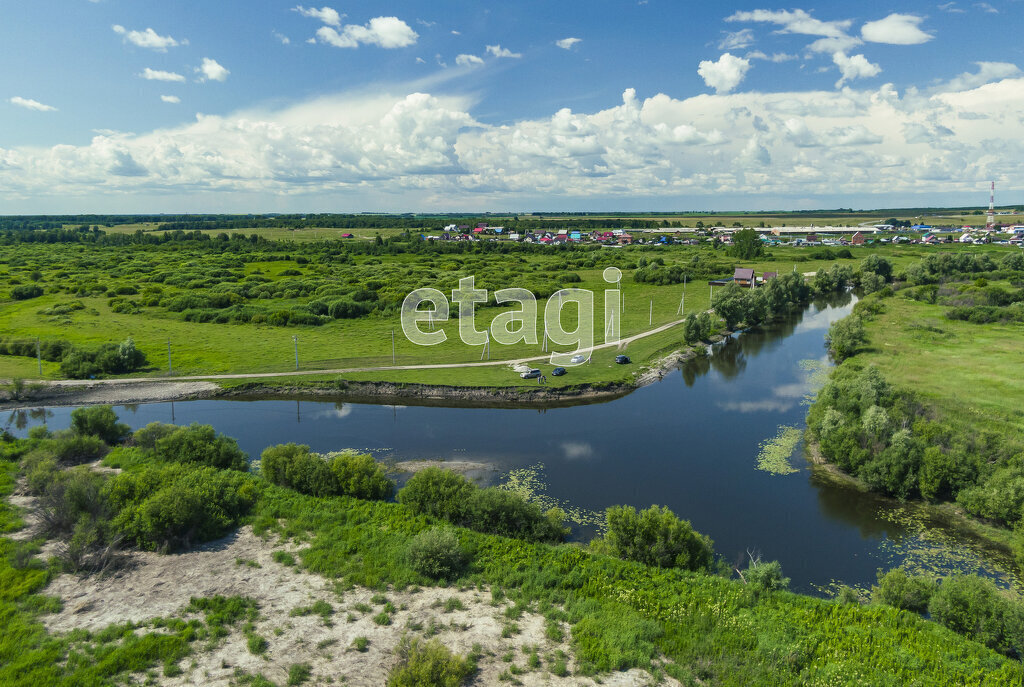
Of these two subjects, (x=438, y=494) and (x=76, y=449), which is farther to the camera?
(x=76, y=449)

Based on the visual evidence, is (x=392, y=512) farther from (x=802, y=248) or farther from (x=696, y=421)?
(x=802, y=248)

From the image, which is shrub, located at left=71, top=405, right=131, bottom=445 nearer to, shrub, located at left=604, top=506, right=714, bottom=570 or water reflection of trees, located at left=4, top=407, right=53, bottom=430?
water reflection of trees, located at left=4, top=407, right=53, bottom=430

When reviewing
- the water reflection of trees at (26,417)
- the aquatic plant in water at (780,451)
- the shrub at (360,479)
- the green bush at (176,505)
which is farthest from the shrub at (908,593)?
the water reflection of trees at (26,417)

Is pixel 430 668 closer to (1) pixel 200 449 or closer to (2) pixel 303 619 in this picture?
(2) pixel 303 619

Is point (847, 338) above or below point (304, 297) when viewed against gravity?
below

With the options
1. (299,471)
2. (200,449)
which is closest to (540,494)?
(299,471)

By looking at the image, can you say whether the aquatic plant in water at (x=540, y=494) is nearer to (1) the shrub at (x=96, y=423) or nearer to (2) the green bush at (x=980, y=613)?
(2) the green bush at (x=980, y=613)
